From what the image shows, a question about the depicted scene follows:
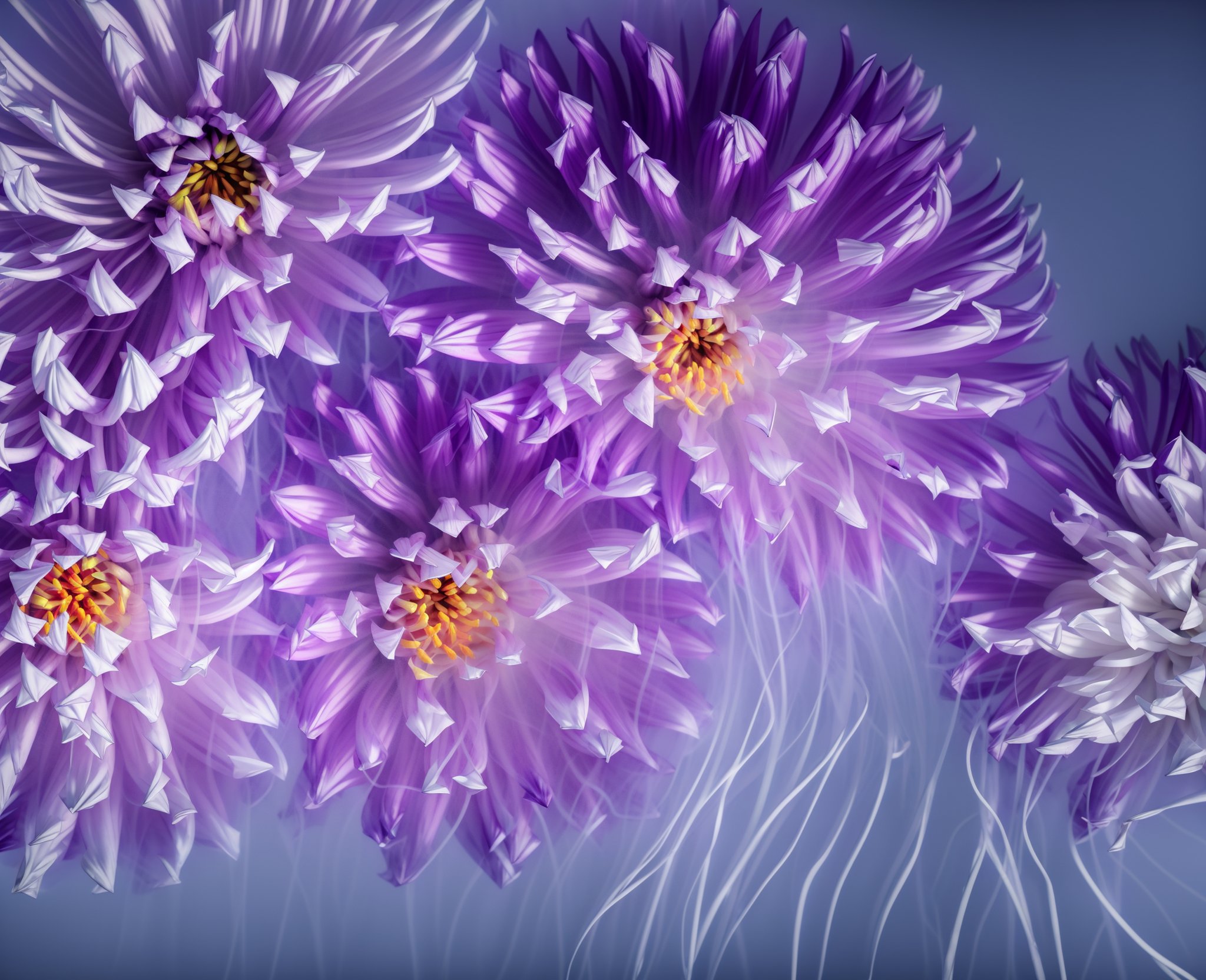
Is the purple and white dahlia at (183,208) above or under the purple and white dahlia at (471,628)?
above

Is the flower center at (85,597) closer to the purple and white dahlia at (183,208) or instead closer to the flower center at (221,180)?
the purple and white dahlia at (183,208)

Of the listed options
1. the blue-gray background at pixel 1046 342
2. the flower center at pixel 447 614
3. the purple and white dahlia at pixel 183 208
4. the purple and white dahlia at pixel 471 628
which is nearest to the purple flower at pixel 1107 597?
the blue-gray background at pixel 1046 342

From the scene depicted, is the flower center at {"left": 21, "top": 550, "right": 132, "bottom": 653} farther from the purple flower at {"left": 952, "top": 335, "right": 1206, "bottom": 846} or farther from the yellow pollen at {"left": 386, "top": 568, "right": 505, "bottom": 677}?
the purple flower at {"left": 952, "top": 335, "right": 1206, "bottom": 846}

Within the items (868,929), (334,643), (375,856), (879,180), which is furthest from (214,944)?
(879,180)

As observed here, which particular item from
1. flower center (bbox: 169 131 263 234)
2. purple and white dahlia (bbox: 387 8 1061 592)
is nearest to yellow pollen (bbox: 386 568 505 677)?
purple and white dahlia (bbox: 387 8 1061 592)

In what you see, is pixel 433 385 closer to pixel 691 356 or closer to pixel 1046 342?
pixel 691 356
